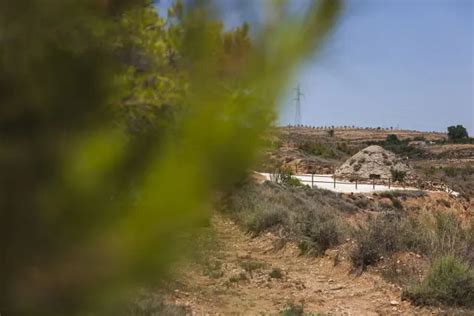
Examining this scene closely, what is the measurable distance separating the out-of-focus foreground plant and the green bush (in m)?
7.65

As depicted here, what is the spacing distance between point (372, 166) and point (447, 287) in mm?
35391

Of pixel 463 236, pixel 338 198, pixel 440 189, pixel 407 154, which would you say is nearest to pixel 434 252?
pixel 463 236

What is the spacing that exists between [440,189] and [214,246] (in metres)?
37.7

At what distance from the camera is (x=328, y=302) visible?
856cm

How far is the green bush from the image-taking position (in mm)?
8156

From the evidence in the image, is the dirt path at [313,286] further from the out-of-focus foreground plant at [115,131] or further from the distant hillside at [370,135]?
the distant hillside at [370,135]

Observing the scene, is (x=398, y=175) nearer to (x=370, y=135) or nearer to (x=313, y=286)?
(x=313, y=286)

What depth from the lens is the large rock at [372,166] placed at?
1642 inches

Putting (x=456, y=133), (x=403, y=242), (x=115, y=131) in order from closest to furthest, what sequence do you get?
(x=115, y=131) → (x=403, y=242) → (x=456, y=133)

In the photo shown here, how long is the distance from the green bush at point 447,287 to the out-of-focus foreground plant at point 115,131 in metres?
7.65

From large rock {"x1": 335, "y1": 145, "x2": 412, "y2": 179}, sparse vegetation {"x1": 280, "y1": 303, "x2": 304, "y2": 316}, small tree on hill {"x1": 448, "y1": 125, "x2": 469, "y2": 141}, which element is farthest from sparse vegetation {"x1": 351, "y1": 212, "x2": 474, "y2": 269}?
small tree on hill {"x1": 448, "y1": 125, "x2": 469, "y2": 141}

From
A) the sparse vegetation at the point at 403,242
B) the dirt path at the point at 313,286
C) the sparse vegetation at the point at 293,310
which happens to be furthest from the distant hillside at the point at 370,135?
the sparse vegetation at the point at 293,310

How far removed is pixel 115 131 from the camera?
4.42 ft

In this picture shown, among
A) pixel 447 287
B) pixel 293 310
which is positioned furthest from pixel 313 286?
pixel 447 287
